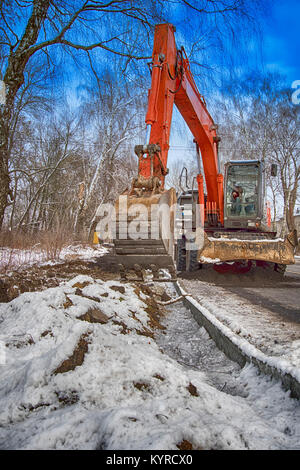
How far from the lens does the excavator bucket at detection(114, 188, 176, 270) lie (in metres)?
5.12

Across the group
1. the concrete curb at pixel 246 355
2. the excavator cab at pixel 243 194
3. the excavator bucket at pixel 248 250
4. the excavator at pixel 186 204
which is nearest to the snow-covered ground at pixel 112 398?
the concrete curb at pixel 246 355

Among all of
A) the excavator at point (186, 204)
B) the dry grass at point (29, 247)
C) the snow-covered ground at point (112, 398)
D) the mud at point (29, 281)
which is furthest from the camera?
the dry grass at point (29, 247)

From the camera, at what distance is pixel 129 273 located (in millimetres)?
6883

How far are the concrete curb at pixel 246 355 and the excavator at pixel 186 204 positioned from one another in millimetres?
1747

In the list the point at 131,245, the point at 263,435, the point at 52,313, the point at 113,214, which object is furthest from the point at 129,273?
the point at 263,435

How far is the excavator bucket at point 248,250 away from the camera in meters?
7.82

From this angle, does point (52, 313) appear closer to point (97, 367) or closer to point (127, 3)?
point (97, 367)

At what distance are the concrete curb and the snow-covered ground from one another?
6 cm

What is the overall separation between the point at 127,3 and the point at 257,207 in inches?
226

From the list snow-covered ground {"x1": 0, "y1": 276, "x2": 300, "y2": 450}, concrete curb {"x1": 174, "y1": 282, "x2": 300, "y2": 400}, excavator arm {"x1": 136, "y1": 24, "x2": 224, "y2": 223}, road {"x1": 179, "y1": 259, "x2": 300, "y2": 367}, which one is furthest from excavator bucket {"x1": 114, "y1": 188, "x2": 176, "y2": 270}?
snow-covered ground {"x1": 0, "y1": 276, "x2": 300, "y2": 450}

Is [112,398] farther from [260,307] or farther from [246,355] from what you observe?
[260,307]

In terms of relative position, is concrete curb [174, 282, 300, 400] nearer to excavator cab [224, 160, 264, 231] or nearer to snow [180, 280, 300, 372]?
snow [180, 280, 300, 372]

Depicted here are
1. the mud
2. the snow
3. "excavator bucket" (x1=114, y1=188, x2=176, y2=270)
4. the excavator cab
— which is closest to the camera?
the snow

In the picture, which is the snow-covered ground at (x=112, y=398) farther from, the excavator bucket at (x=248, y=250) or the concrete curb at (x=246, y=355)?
the excavator bucket at (x=248, y=250)
